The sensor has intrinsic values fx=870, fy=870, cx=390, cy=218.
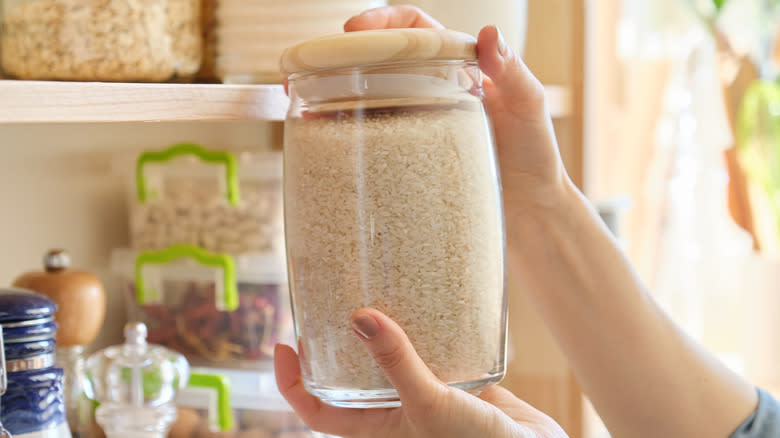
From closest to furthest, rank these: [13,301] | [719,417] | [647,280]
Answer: [13,301]
[719,417]
[647,280]

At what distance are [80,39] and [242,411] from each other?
0.45 metres

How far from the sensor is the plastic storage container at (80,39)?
1.91 feet

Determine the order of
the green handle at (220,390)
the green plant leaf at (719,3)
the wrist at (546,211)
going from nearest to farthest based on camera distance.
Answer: the wrist at (546,211), the green handle at (220,390), the green plant leaf at (719,3)

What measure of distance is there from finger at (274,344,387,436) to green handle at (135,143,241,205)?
0.28 meters

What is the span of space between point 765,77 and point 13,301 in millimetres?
1378

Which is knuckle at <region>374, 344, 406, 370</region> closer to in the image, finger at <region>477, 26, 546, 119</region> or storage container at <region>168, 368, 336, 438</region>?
finger at <region>477, 26, 546, 119</region>

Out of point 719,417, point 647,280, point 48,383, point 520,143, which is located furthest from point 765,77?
point 48,383

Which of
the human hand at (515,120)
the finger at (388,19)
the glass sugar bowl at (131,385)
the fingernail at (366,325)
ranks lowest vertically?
the glass sugar bowl at (131,385)

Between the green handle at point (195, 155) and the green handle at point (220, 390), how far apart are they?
0.18 m

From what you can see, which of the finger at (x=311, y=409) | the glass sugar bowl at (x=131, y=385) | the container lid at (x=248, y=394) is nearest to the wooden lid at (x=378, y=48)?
the finger at (x=311, y=409)

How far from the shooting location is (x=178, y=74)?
2.18 feet

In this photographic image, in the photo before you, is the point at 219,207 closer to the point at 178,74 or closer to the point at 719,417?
the point at 178,74

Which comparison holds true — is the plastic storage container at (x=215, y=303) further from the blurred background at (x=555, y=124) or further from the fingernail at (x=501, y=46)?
the fingernail at (x=501, y=46)

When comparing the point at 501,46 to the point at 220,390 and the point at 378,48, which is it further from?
the point at 220,390
